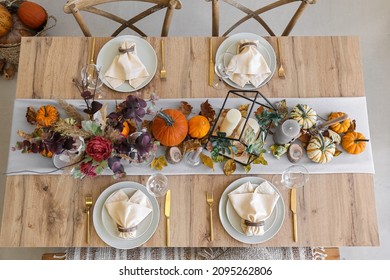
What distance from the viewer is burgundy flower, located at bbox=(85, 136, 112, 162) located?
1179 mm

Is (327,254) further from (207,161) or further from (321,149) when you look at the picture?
(207,161)

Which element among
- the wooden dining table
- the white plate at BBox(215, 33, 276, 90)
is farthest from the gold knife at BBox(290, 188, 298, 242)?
the white plate at BBox(215, 33, 276, 90)

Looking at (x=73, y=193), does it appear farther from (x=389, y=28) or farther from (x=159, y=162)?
(x=389, y=28)

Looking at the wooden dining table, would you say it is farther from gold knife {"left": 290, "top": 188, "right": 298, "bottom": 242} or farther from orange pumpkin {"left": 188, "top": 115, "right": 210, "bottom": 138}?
orange pumpkin {"left": 188, "top": 115, "right": 210, "bottom": 138}

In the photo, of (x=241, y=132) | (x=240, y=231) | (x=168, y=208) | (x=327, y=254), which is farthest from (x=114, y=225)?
(x=327, y=254)

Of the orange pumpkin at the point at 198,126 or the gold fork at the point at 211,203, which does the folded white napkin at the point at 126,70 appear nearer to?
the orange pumpkin at the point at 198,126

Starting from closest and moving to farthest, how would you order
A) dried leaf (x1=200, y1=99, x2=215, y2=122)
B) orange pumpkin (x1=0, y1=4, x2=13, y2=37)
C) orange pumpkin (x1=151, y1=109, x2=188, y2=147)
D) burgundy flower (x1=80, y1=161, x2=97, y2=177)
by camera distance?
burgundy flower (x1=80, y1=161, x2=97, y2=177) → orange pumpkin (x1=151, y1=109, x2=188, y2=147) → dried leaf (x1=200, y1=99, x2=215, y2=122) → orange pumpkin (x1=0, y1=4, x2=13, y2=37)

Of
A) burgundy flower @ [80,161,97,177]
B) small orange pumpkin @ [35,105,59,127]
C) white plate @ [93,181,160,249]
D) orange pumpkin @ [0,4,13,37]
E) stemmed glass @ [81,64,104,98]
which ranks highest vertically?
orange pumpkin @ [0,4,13,37]

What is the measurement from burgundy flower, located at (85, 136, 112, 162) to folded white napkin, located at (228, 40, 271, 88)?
0.65 metres

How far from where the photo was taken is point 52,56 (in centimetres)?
160

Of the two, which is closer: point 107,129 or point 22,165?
point 107,129

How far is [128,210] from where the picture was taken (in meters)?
1.41

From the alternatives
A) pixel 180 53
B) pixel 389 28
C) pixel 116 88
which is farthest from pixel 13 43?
pixel 389 28

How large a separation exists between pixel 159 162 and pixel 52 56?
26.4 inches
